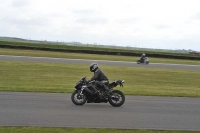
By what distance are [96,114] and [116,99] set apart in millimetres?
2040

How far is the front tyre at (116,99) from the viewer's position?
1245 cm

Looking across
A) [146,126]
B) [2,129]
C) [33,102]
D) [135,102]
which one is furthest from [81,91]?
[2,129]

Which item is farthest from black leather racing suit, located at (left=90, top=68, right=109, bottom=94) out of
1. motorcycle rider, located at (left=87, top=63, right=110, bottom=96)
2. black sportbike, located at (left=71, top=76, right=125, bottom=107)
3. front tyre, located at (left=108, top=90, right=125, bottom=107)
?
front tyre, located at (left=108, top=90, right=125, bottom=107)

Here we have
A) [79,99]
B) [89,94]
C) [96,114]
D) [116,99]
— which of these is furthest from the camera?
[116,99]

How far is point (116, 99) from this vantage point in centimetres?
1255

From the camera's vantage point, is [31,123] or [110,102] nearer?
[31,123]

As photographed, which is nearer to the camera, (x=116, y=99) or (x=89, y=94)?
(x=89, y=94)

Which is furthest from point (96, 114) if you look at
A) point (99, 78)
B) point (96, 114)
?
point (99, 78)

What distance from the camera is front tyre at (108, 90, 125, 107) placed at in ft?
40.9

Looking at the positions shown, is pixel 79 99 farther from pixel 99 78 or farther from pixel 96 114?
pixel 96 114

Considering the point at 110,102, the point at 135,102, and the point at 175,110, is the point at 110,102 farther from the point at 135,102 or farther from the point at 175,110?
the point at 175,110

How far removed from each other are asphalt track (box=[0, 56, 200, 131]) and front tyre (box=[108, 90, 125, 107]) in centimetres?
22

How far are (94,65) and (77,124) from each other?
11.7ft

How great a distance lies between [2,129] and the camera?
7.95 m
